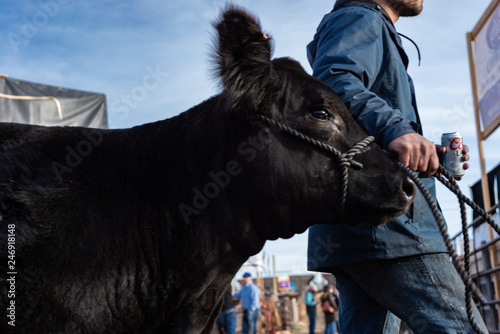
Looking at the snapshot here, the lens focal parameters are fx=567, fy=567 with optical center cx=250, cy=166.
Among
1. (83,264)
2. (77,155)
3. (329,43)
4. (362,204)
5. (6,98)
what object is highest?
(6,98)

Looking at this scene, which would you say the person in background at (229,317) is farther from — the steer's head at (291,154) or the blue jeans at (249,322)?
the steer's head at (291,154)

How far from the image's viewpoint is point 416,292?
2.91m

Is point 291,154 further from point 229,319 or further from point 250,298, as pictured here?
point 250,298

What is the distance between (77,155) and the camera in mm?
2738

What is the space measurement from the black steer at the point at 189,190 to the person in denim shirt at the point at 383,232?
0.15 meters

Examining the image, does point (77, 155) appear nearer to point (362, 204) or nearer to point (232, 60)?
point (232, 60)

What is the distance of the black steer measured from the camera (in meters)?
2.51

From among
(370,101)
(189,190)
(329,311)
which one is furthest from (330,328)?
(189,190)

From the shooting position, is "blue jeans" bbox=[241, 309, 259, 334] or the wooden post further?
"blue jeans" bbox=[241, 309, 259, 334]

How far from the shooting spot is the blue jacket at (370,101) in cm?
291

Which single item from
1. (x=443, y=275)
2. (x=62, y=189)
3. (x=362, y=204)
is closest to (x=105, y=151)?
(x=62, y=189)

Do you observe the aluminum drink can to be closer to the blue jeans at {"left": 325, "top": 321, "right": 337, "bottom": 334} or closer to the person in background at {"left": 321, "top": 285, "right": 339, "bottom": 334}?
the person in background at {"left": 321, "top": 285, "right": 339, "bottom": 334}

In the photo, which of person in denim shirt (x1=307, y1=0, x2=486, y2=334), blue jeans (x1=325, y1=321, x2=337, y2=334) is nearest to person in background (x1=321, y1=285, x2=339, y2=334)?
blue jeans (x1=325, y1=321, x2=337, y2=334)

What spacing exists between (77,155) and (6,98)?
526 centimetres
